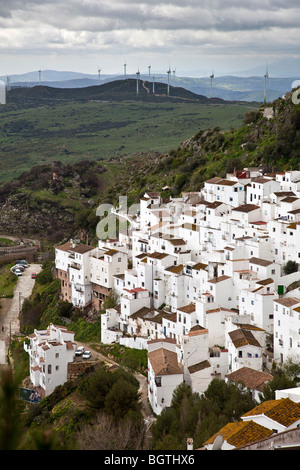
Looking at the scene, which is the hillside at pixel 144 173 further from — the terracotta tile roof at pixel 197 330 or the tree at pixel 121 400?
the tree at pixel 121 400

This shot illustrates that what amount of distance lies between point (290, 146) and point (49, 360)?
28.7 meters

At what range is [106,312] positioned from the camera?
40.0m

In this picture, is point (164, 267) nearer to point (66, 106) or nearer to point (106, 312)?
point (106, 312)

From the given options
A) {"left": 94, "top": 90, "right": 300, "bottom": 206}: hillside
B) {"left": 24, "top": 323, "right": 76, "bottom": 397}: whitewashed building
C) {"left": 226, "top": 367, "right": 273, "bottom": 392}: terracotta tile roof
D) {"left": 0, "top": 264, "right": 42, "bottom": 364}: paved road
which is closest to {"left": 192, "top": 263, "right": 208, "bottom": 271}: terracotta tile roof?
{"left": 24, "top": 323, "right": 76, "bottom": 397}: whitewashed building

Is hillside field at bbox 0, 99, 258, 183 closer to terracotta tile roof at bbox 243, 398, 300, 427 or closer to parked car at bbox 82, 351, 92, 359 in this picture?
parked car at bbox 82, 351, 92, 359

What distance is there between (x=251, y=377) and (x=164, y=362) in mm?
4165

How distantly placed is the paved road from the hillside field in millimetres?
50074

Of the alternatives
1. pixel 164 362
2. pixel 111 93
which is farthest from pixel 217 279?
pixel 111 93

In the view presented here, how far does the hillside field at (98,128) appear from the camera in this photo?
404ft

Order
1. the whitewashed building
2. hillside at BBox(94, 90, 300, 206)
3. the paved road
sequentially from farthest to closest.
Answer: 1. hillside at BBox(94, 90, 300, 206)
2. the paved road
3. the whitewashed building

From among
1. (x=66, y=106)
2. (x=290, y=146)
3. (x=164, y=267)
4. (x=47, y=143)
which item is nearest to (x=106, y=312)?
(x=164, y=267)

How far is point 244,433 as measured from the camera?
20938 millimetres

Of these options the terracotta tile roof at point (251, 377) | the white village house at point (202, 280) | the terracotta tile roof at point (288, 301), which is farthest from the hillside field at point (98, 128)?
the terracotta tile roof at point (251, 377)

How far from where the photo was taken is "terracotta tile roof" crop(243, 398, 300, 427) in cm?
2209
